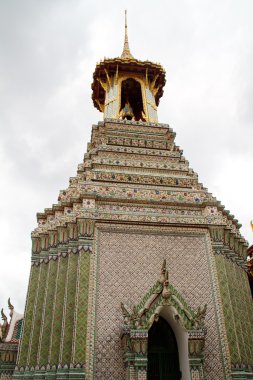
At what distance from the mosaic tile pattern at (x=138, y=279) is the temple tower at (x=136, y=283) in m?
0.03

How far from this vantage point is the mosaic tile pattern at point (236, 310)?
11.8 m

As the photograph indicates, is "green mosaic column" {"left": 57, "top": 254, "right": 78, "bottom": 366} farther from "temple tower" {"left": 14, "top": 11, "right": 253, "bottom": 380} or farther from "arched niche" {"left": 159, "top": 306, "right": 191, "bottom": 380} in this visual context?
"arched niche" {"left": 159, "top": 306, "right": 191, "bottom": 380}

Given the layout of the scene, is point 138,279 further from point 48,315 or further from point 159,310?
point 48,315

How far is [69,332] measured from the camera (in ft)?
37.5

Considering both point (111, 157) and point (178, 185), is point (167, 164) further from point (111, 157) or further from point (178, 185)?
point (111, 157)

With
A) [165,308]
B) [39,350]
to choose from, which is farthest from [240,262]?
[39,350]

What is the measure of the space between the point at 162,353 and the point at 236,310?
2.97 meters

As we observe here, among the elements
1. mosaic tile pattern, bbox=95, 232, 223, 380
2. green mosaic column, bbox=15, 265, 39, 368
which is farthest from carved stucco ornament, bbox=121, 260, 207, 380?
green mosaic column, bbox=15, 265, 39, 368

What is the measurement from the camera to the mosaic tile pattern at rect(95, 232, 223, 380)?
11180 millimetres

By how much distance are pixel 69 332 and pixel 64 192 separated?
6.09 metres

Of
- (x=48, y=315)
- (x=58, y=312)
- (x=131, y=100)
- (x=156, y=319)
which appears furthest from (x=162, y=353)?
(x=131, y=100)

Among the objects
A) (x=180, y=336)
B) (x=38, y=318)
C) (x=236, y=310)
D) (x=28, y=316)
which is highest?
(x=236, y=310)

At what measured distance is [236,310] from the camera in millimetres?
12750

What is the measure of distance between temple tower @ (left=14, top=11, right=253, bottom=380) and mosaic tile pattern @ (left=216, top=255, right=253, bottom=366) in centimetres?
4
